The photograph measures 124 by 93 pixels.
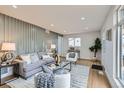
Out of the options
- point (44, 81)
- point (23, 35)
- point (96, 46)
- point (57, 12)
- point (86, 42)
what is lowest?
point (44, 81)

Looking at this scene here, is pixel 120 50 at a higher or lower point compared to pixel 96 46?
lower

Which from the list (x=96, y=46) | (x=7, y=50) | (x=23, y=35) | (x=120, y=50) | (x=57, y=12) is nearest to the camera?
(x=120, y=50)

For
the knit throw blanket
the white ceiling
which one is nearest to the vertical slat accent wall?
the white ceiling

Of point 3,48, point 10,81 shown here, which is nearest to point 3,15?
point 3,48

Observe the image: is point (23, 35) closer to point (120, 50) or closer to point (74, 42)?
point (120, 50)

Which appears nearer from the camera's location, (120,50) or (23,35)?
(120,50)

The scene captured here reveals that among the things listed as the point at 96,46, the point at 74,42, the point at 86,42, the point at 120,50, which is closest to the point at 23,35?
the point at 120,50

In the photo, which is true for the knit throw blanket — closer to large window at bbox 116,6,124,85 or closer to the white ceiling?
large window at bbox 116,6,124,85

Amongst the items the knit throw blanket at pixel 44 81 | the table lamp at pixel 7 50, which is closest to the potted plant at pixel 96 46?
the table lamp at pixel 7 50

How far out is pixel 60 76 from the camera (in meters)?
2.96

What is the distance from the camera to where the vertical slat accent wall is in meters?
4.21

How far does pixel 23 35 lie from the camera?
5.09m

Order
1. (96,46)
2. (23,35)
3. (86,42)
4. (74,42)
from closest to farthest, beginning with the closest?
Result: (23,35) < (96,46) < (86,42) < (74,42)

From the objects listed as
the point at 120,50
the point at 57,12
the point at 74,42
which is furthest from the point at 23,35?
the point at 74,42
